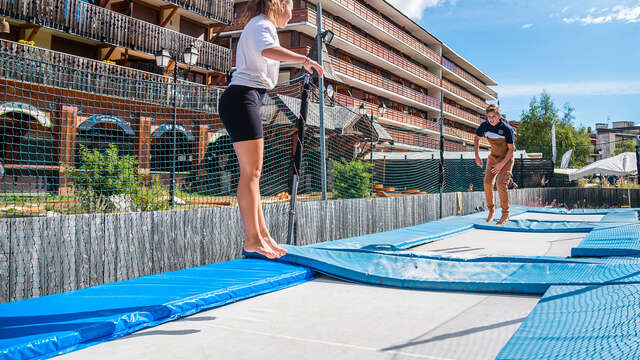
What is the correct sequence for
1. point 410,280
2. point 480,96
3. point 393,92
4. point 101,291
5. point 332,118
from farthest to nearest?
point 480,96, point 393,92, point 332,118, point 410,280, point 101,291

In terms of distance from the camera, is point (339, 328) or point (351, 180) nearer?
point (339, 328)

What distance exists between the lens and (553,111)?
134ft

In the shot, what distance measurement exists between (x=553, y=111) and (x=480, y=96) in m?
10.0

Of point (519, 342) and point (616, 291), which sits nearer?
point (519, 342)

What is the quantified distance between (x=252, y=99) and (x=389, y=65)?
2752cm

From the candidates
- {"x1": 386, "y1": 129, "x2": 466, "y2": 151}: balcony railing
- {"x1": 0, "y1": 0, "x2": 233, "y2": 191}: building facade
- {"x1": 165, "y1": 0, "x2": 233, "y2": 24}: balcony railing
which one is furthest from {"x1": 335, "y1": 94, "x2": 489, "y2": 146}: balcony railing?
{"x1": 0, "y1": 0, "x2": 233, "y2": 191}: building facade

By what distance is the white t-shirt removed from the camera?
2135 mm

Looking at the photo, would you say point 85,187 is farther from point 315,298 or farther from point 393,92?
point 393,92

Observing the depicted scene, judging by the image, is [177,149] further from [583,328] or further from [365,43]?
[365,43]

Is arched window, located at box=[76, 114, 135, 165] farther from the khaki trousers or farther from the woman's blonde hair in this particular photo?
the khaki trousers

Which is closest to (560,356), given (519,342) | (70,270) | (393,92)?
(519,342)

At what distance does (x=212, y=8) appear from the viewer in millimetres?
17484

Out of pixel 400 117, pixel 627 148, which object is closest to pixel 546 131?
pixel 400 117

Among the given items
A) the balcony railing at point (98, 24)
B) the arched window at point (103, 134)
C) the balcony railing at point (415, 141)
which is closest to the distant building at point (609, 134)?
the balcony railing at point (415, 141)
